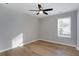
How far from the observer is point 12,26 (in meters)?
2.27

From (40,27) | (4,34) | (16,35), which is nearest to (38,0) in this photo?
(40,27)

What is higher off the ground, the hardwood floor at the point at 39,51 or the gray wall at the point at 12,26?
the gray wall at the point at 12,26

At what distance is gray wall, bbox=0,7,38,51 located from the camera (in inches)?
77.1

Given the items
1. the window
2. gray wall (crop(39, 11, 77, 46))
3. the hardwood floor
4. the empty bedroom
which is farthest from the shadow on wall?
the window

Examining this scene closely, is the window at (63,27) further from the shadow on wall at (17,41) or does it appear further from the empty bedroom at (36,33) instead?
the shadow on wall at (17,41)

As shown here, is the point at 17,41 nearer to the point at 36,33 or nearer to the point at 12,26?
the point at 12,26

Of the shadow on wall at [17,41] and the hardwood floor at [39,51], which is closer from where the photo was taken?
the hardwood floor at [39,51]

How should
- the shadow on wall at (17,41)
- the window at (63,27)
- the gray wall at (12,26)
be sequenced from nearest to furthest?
the window at (63,27), the gray wall at (12,26), the shadow on wall at (17,41)

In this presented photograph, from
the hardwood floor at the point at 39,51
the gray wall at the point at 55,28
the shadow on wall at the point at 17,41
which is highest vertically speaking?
the gray wall at the point at 55,28

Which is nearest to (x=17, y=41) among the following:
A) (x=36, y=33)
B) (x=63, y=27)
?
(x=36, y=33)

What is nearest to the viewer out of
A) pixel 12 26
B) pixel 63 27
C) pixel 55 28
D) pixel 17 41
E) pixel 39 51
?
pixel 63 27

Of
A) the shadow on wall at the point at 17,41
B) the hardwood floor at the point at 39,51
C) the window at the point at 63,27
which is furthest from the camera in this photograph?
the shadow on wall at the point at 17,41

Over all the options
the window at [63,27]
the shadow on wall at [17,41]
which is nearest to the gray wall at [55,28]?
the window at [63,27]

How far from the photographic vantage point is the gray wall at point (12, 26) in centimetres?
196
